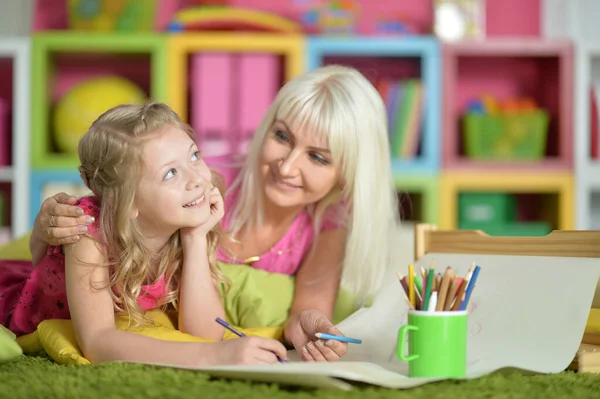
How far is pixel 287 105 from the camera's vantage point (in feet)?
4.89

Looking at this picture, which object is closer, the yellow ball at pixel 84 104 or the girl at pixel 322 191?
the girl at pixel 322 191

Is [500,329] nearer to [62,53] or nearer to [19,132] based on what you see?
[19,132]

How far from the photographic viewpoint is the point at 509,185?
2703mm

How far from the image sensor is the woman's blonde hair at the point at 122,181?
3.76 ft

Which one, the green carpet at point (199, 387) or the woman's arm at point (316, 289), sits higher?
the woman's arm at point (316, 289)

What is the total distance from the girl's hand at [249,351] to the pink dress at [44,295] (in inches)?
10.8

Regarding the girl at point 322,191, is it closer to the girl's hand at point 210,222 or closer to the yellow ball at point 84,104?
the girl's hand at point 210,222

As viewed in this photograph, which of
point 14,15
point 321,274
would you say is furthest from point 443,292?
point 14,15

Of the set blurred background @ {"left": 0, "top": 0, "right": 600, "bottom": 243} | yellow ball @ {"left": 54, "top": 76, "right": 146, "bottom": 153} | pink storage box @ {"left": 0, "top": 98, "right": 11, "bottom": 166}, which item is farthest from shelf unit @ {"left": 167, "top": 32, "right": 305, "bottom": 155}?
pink storage box @ {"left": 0, "top": 98, "right": 11, "bottom": 166}

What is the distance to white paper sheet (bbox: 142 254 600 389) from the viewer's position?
89cm

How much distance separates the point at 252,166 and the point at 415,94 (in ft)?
3.98

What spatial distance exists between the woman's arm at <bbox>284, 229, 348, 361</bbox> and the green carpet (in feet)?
1.01

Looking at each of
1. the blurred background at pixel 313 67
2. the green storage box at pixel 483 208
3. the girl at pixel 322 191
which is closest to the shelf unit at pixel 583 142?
the blurred background at pixel 313 67

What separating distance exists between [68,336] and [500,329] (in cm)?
63
